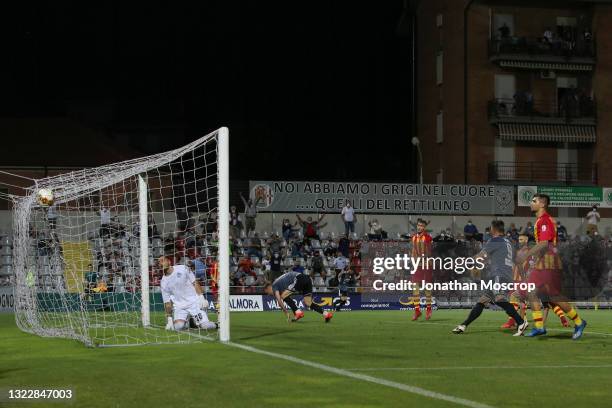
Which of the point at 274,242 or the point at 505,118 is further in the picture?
the point at 505,118

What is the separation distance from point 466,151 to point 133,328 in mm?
38596

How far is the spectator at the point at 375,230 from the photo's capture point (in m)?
39.0

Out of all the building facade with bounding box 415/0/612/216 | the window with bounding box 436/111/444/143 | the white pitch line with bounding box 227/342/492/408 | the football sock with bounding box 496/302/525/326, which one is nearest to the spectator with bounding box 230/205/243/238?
the football sock with bounding box 496/302/525/326

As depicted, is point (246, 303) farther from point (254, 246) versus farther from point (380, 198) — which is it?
point (380, 198)

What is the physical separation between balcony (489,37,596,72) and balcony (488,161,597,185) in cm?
534

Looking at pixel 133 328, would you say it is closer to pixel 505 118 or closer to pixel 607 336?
pixel 607 336

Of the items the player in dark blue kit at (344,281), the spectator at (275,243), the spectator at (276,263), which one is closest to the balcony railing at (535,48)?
the spectator at (275,243)

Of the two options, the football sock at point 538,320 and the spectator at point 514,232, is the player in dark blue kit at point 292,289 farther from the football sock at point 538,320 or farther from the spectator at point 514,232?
the spectator at point 514,232

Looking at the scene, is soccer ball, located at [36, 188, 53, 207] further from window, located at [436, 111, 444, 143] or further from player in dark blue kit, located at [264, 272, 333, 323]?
window, located at [436, 111, 444, 143]

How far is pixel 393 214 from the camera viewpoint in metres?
43.0

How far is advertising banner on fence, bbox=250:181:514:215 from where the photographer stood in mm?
42562

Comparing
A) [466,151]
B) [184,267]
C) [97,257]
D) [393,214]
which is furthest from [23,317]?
[466,151]

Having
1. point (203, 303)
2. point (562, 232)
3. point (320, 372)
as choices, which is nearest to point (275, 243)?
point (562, 232)

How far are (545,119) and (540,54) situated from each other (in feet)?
11.6
